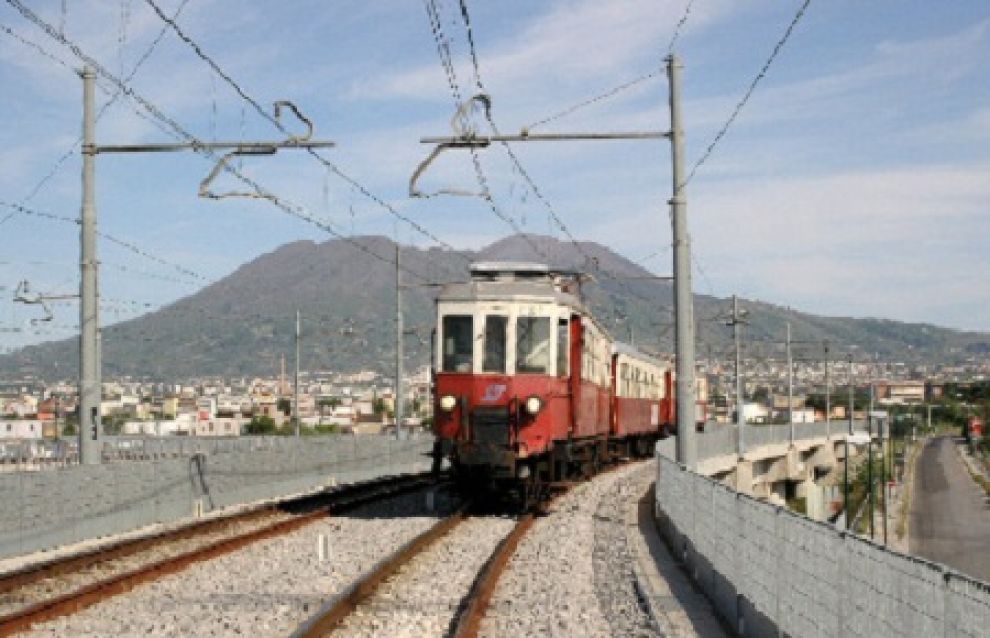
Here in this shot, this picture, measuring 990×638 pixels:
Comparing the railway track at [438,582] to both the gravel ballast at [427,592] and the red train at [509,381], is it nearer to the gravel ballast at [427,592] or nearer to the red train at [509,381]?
the gravel ballast at [427,592]

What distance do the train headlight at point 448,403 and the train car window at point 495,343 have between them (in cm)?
68

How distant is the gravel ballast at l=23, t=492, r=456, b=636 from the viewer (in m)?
11.1

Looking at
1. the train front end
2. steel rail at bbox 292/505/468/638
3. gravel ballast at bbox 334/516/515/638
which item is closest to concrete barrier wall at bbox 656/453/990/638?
gravel ballast at bbox 334/516/515/638

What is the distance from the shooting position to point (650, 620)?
11.4m

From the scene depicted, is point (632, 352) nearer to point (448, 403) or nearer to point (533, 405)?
point (533, 405)

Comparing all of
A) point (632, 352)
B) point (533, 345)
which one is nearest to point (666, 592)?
point (533, 345)

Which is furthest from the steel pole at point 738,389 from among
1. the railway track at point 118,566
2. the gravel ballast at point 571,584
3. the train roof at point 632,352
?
the railway track at point 118,566

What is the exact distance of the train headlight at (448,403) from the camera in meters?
21.0

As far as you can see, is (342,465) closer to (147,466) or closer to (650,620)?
(147,466)

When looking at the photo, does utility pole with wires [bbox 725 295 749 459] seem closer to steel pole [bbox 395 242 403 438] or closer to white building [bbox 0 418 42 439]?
steel pole [bbox 395 242 403 438]

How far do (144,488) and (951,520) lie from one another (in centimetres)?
9223

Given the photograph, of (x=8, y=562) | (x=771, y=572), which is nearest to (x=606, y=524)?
(x=8, y=562)

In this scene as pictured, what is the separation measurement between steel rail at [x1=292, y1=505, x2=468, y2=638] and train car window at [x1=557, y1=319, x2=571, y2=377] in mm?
4543

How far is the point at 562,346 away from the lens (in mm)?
21891
